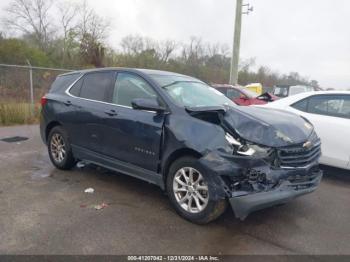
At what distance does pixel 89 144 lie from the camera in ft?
15.8

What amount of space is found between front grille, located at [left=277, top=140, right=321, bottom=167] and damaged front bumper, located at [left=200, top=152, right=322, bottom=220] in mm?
98

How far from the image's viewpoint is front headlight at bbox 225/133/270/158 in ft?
10.8

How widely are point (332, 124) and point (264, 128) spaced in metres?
2.55

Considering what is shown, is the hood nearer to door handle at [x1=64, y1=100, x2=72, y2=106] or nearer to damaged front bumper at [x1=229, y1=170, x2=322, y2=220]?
damaged front bumper at [x1=229, y1=170, x2=322, y2=220]

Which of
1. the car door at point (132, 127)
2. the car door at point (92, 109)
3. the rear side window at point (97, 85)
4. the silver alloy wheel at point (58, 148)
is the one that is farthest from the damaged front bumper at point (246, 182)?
the silver alloy wheel at point (58, 148)

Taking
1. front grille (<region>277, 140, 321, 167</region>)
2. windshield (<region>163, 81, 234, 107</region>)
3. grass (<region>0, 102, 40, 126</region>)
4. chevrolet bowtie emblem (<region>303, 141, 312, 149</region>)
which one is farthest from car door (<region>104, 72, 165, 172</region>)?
grass (<region>0, 102, 40, 126</region>)

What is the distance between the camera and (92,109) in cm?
470

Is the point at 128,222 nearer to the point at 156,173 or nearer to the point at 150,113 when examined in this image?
the point at 156,173

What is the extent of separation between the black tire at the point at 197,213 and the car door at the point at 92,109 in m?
1.37

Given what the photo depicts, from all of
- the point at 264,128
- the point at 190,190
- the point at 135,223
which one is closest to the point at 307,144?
the point at 264,128

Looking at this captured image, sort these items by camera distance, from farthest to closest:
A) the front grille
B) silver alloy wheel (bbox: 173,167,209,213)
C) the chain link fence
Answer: the chain link fence
silver alloy wheel (bbox: 173,167,209,213)
the front grille

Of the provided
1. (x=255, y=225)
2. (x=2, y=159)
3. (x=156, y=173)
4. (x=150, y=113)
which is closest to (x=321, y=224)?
(x=255, y=225)

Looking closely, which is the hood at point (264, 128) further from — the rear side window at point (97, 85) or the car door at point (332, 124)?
the rear side window at point (97, 85)

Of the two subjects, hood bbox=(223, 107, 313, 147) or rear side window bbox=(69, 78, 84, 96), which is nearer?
hood bbox=(223, 107, 313, 147)
